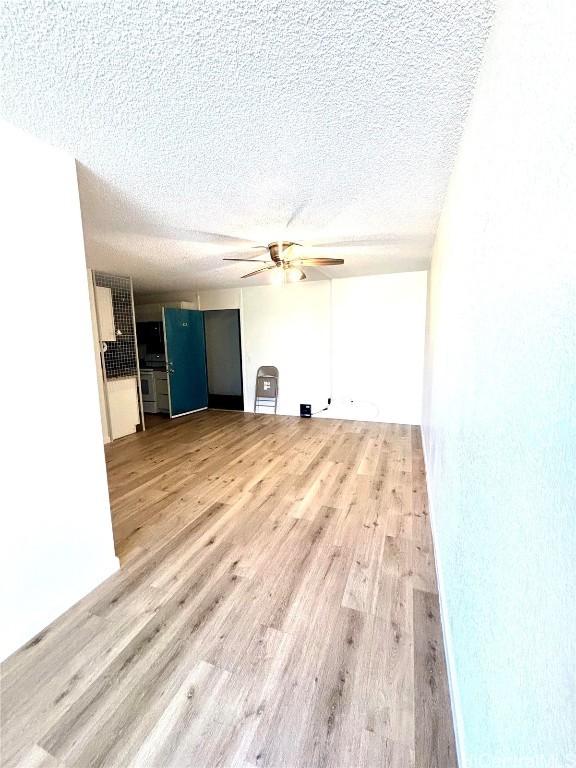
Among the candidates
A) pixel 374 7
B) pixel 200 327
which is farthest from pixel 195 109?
pixel 200 327

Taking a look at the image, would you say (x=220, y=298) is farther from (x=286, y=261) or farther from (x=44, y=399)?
(x=44, y=399)

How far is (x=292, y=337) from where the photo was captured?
5.34 m

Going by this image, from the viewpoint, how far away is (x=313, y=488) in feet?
9.30

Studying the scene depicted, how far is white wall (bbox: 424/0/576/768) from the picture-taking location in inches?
18.2

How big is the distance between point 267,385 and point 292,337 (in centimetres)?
99

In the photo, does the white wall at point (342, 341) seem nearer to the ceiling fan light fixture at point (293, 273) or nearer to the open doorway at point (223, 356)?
the open doorway at point (223, 356)

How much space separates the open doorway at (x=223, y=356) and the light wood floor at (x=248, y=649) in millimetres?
4445

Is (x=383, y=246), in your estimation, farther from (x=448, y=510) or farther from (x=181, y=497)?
(x=181, y=497)

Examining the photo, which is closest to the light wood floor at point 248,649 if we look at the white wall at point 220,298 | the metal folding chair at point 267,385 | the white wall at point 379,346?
the white wall at point 379,346

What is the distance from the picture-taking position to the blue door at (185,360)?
535 centimetres

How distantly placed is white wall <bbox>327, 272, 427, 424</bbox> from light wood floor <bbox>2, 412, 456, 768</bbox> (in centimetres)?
245

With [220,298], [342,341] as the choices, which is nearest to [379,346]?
[342,341]

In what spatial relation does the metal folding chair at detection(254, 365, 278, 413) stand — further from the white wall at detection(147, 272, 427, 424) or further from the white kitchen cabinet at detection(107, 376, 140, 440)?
the white kitchen cabinet at detection(107, 376, 140, 440)

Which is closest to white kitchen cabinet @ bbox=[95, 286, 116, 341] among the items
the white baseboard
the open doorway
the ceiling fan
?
the ceiling fan
